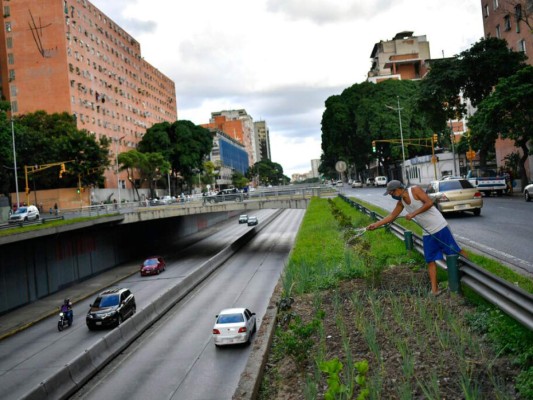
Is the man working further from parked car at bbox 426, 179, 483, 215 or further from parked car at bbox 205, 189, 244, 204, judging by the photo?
parked car at bbox 205, 189, 244, 204

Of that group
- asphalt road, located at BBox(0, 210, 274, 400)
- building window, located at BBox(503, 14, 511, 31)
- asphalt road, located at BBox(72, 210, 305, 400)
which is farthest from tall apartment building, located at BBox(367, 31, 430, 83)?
asphalt road, located at BBox(72, 210, 305, 400)

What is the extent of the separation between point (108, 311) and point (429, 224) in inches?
822

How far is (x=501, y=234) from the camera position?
16.0 meters

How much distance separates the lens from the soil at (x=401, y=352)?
4.79 m

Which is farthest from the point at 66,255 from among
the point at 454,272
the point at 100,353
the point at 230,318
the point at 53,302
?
the point at 454,272

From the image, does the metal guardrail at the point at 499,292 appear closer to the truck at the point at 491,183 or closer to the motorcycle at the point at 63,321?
the motorcycle at the point at 63,321

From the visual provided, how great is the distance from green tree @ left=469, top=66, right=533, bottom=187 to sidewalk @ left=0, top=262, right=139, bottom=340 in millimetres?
30696

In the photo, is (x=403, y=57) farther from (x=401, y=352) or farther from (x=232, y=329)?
(x=401, y=352)

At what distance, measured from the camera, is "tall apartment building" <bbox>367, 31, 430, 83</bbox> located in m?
115

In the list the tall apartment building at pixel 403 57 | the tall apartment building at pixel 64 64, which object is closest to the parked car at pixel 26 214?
the tall apartment building at pixel 64 64

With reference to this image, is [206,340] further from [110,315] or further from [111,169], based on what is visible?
[111,169]

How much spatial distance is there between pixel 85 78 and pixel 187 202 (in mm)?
38712

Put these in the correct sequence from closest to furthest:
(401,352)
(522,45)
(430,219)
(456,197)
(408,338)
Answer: (401,352), (408,338), (430,219), (456,197), (522,45)

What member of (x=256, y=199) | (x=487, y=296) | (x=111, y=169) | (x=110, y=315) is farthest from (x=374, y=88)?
(x=487, y=296)
